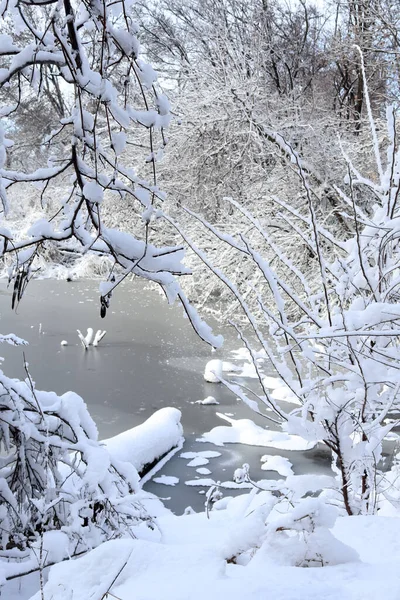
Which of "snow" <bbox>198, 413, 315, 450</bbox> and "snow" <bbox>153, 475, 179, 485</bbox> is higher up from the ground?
"snow" <bbox>198, 413, 315, 450</bbox>

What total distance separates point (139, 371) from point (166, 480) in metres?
3.34

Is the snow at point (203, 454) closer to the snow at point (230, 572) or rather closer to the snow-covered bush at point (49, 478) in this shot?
the snow-covered bush at point (49, 478)

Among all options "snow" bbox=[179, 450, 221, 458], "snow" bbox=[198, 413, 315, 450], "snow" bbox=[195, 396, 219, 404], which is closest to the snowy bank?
"snow" bbox=[179, 450, 221, 458]

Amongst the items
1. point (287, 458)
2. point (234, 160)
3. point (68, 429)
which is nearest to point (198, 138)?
point (234, 160)

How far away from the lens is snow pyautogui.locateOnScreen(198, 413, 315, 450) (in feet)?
25.8

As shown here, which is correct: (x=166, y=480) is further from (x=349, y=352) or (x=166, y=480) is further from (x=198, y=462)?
(x=349, y=352)

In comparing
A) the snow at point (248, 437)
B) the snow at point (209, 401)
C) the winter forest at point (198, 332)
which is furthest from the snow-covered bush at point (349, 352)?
the snow at point (209, 401)

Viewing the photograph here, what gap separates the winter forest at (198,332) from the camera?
159cm

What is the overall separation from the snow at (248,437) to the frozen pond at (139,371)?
12 centimetres

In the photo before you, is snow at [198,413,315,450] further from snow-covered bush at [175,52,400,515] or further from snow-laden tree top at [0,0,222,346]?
snow-laden tree top at [0,0,222,346]

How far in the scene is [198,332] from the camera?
1759 mm

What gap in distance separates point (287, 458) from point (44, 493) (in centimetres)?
485

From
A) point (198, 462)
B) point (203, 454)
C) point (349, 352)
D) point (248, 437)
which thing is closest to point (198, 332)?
point (349, 352)

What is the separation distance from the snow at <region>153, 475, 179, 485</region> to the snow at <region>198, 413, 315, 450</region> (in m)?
0.90
